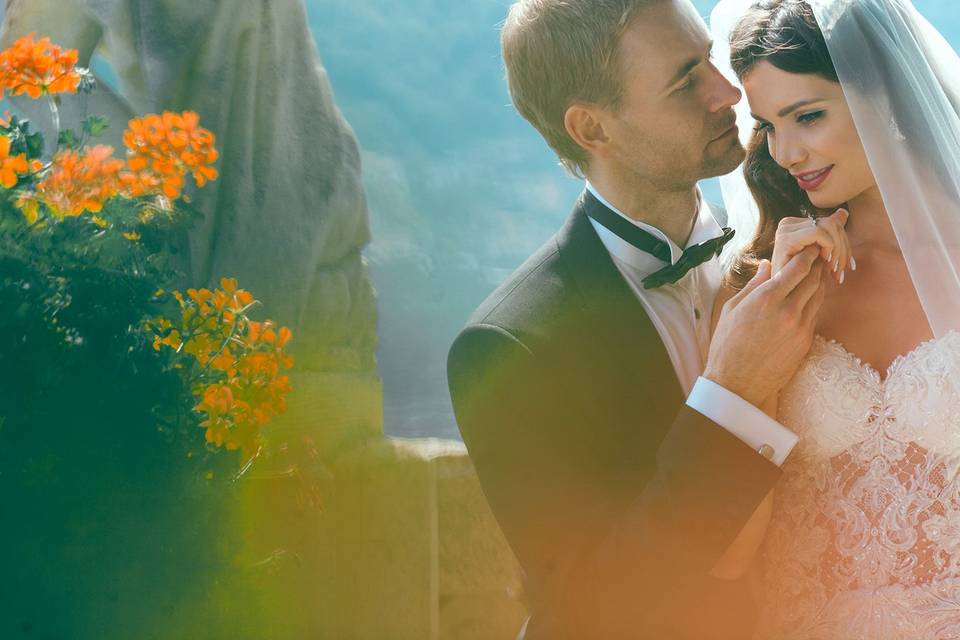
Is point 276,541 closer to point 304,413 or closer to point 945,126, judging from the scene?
point 304,413

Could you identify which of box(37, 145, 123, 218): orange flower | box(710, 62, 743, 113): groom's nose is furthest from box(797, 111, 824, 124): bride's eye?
box(37, 145, 123, 218): orange flower

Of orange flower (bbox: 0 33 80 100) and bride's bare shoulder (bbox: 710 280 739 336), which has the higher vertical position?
bride's bare shoulder (bbox: 710 280 739 336)

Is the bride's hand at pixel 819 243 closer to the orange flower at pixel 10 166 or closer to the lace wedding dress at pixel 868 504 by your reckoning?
the lace wedding dress at pixel 868 504

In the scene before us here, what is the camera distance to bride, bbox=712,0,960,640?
1190mm

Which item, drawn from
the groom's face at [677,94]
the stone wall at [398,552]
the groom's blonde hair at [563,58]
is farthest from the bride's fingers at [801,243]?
the stone wall at [398,552]

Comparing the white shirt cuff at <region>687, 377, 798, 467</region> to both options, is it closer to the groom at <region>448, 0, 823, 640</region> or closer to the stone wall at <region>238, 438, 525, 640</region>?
the groom at <region>448, 0, 823, 640</region>

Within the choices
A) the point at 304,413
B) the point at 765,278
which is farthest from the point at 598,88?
the point at 304,413

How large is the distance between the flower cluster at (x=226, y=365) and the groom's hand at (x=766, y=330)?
0.97 metres

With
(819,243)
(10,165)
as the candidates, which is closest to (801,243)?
(819,243)

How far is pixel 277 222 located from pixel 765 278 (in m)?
1.66

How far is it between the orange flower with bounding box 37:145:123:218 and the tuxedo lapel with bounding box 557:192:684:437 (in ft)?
2.74

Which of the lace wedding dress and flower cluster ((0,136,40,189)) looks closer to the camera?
the lace wedding dress

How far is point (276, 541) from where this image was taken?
2322 mm

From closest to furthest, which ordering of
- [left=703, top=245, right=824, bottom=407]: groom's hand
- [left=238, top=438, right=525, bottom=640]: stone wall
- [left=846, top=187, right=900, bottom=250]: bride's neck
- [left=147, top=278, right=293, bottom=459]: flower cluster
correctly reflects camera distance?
1. [left=703, top=245, right=824, bottom=407]: groom's hand
2. [left=846, top=187, right=900, bottom=250]: bride's neck
3. [left=147, top=278, right=293, bottom=459]: flower cluster
4. [left=238, top=438, right=525, bottom=640]: stone wall
